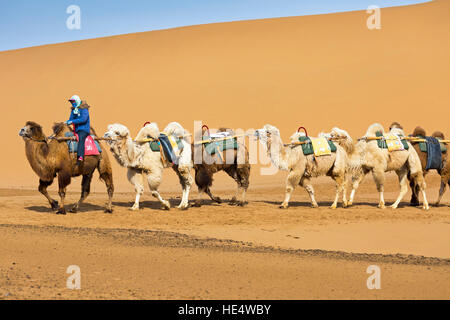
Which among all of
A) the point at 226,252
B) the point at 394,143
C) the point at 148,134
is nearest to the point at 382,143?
the point at 394,143

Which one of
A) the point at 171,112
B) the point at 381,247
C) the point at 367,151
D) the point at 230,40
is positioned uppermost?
the point at 230,40

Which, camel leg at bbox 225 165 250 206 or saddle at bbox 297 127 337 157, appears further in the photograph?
camel leg at bbox 225 165 250 206

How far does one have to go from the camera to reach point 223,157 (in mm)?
16062

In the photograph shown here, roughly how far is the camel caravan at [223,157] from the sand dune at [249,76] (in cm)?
1133

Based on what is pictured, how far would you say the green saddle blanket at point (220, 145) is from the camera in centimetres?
1590

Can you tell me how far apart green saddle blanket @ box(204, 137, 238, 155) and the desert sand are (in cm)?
162

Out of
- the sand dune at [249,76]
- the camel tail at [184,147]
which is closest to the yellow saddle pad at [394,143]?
the camel tail at [184,147]

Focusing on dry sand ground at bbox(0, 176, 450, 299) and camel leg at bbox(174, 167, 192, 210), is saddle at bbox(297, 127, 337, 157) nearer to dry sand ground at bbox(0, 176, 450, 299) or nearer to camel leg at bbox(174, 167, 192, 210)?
dry sand ground at bbox(0, 176, 450, 299)

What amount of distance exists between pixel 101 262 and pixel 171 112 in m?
31.5

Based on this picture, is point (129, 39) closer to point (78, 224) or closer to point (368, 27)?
point (368, 27)

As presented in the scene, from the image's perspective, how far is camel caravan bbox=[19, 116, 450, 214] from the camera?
1450 centimetres

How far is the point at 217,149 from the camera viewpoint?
629 inches

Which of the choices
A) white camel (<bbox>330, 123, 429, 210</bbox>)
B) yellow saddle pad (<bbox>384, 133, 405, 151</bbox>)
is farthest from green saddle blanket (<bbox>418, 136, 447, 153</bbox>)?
yellow saddle pad (<bbox>384, 133, 405, 151</bbox>)

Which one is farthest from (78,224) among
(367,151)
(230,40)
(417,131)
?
(230,40)
